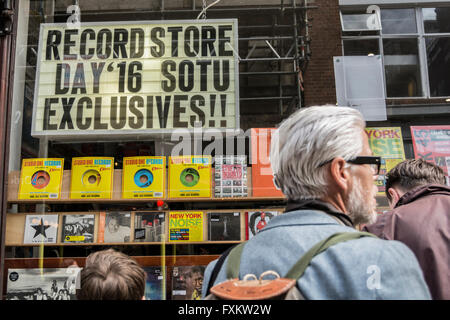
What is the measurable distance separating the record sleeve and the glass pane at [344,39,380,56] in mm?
2282

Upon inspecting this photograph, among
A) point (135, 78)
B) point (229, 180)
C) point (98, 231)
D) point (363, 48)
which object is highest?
point (363, 48)

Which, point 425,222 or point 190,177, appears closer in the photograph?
point 425,222

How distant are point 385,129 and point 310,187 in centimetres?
301

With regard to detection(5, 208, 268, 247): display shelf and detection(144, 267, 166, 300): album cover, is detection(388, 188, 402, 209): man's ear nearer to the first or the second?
detection(5, 208, 268, 247): display shelf

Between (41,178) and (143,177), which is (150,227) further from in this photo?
(41,178)

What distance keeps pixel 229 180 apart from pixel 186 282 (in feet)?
3.51

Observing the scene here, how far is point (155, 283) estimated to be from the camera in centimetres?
395

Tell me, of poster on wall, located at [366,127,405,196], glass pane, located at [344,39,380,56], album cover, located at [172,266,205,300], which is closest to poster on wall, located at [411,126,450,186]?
poster on wall, located at [366,127,405,196]

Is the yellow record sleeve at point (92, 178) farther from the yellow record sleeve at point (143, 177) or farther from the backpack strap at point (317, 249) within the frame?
the backpack strap at point (317, 249)

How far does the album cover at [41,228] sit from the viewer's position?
4.09 m

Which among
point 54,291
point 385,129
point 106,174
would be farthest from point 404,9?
point 54,291

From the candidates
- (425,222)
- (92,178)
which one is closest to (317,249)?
(425,222)

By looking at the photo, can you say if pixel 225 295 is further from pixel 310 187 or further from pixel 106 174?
pixel 106 174
